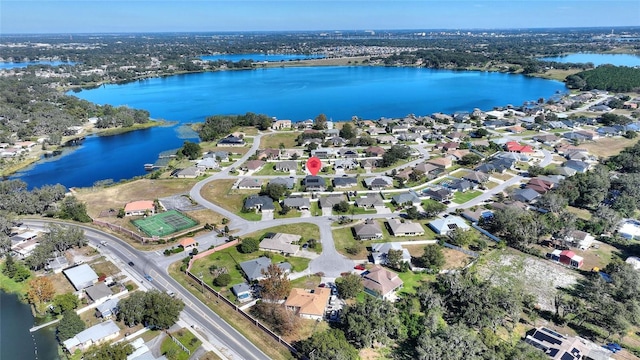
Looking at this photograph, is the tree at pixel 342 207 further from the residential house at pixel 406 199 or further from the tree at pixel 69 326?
the tree at pixel 69 326

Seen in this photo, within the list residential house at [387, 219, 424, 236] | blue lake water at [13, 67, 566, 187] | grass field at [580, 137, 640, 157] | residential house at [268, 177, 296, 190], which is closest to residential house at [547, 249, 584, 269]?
residential house at [387, 219, 424, 236]

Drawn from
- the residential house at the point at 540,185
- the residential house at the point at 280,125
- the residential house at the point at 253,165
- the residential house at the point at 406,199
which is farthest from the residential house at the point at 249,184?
the residential house at the point at 540,185

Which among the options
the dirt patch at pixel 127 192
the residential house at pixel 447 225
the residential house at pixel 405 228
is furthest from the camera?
the dirt patch at pixel 127 192

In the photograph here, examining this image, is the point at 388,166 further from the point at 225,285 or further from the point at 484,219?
the point at 225,285

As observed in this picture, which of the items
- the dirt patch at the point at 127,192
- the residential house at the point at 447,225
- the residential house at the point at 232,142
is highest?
the residential house at the point at 232,142

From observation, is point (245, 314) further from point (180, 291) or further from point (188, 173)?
point (188, 173)

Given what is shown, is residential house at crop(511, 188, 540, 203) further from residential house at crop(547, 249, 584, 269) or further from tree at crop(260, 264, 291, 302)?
tree at crop(260, 264, 291, 302)

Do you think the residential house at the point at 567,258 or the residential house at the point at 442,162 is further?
the residential house at the point at 442,162
